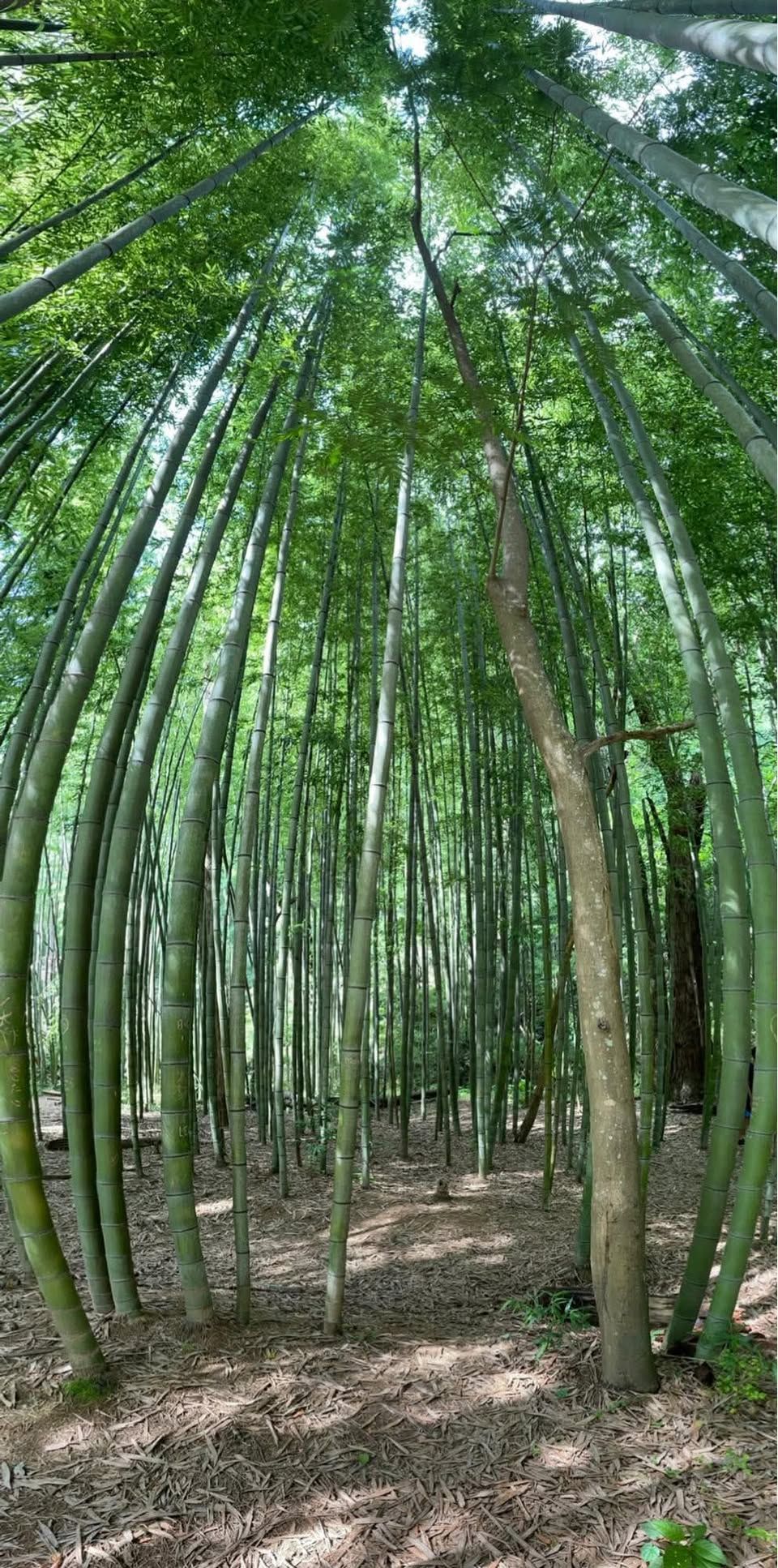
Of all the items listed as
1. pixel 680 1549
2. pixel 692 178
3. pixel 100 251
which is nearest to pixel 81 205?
pixel 100 251

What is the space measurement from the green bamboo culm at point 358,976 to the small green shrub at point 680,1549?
3.36 feet

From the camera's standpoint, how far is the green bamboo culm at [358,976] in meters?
2.44

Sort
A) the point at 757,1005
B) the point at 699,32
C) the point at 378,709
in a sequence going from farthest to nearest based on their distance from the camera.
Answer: the point at 378,709 < the point at 757,1005 < the point at 699,32

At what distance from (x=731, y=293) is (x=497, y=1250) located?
4.17 meters

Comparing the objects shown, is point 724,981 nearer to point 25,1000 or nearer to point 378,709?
point 378,709

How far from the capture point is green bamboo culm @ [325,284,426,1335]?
244cm

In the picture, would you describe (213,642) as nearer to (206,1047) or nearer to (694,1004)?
(206,1047)

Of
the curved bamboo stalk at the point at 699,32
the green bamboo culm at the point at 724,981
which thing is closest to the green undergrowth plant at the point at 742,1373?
the green bamboo culm at the point at 724,981

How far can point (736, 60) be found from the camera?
1.17 meters

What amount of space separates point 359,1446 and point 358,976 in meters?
1.10

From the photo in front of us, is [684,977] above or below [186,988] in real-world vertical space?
above

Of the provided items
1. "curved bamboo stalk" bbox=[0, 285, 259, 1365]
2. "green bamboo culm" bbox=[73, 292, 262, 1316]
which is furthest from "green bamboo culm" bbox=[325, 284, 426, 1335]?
"curved bamboo stalk" bbox=[0, 285, 259, 1365]

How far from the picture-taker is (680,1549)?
5.03ft

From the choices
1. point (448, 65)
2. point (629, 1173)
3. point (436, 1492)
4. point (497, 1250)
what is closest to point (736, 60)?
point (448, 65)
